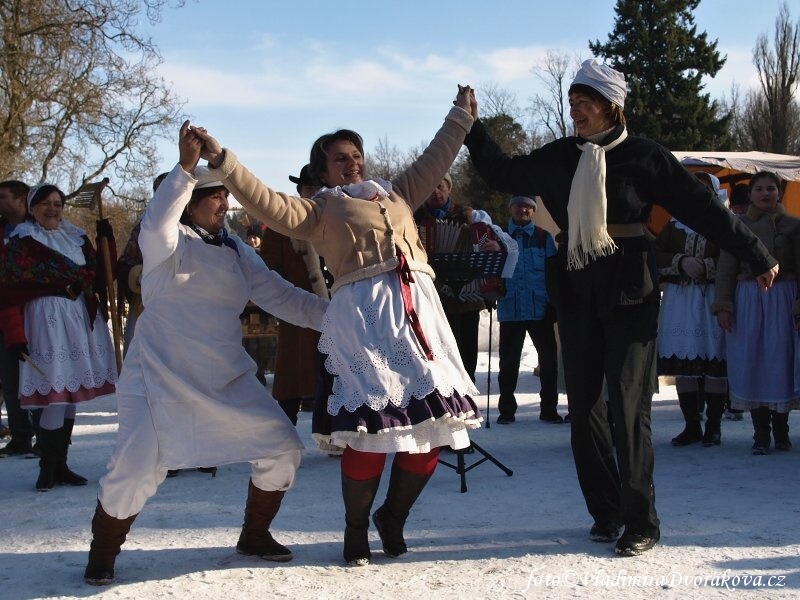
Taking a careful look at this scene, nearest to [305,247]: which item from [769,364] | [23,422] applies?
[23,422]

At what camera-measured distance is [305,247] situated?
6.23 metres

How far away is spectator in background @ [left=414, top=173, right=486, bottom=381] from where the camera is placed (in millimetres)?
6941

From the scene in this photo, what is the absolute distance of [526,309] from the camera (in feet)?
29.0

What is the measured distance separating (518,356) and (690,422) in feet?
7.09

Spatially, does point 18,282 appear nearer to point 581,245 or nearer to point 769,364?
point 581,245

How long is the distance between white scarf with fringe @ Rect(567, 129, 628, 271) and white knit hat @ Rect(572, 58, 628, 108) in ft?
0.82

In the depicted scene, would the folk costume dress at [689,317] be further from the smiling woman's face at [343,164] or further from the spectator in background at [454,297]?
the smiling woman's face at [343,164]

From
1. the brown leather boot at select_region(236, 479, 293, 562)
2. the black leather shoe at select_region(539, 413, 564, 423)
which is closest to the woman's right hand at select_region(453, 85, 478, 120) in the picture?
the brown leather boot at select_region(236, 479, 293, 562)

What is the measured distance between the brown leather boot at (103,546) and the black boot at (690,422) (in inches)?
179

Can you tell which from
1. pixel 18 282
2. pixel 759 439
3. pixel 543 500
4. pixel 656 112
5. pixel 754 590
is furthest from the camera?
pixel 656 112

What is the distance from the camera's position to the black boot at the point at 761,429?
21.7 feet

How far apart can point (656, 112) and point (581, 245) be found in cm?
3525

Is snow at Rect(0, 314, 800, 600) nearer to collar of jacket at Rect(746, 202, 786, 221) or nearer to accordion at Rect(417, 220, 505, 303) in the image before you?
accordion at Rect(417, 220, 505, 303)

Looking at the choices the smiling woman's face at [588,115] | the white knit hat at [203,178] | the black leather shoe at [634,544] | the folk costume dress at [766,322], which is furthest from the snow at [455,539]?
the smiling woman's face at [588,115]
